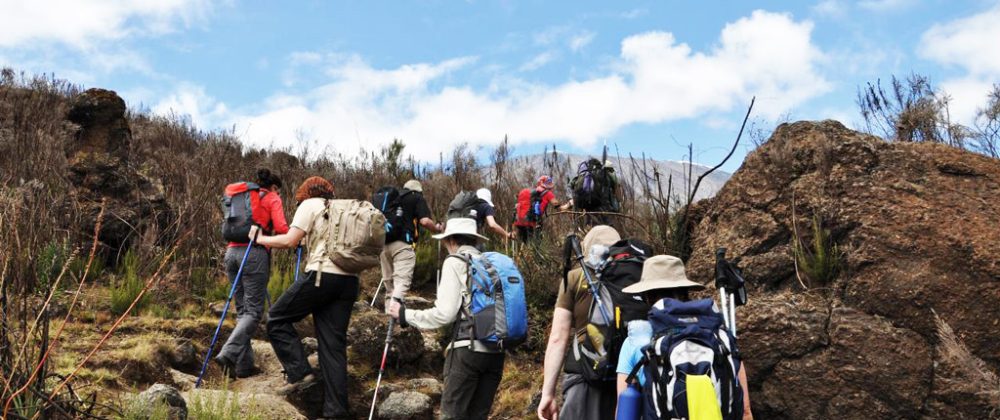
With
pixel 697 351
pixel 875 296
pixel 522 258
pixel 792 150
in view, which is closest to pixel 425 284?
pixel 522 258

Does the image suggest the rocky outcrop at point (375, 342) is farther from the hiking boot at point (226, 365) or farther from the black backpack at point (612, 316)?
the black backpack at point (612, 316)

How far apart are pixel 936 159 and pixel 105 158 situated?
8.79 meters

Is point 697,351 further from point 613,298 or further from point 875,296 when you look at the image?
point 875,296

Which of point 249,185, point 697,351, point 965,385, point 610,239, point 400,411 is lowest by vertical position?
point 400,411

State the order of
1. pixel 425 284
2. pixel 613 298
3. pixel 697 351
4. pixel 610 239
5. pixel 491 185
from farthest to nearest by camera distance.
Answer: pixel 491 185
pixel 425 284
pixel 610 239
pixel 613 298
pixel 697 351

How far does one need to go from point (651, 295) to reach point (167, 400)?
2.82 metres

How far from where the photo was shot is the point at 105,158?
30.5 feet

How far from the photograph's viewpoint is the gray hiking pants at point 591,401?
3469mm

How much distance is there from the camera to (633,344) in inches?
119

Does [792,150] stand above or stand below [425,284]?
above

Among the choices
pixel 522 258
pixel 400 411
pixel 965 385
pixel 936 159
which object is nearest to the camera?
pixel 965 385

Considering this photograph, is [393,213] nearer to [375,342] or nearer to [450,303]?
[375,342]

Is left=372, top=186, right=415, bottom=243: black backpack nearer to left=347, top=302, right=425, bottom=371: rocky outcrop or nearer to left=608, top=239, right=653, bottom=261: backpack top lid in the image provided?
left=347, top=302, right=425, bottom=371: rocky outcrop

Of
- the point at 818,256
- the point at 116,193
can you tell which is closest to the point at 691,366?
the point at 818,256
